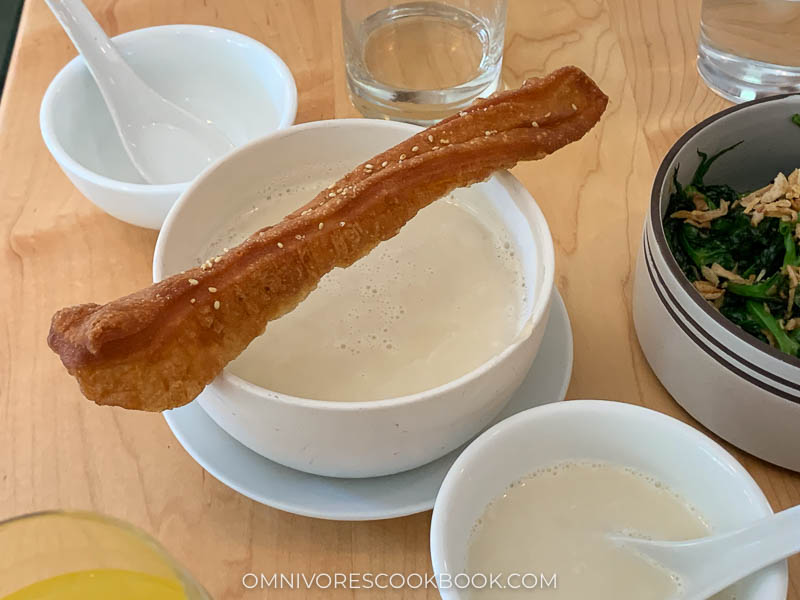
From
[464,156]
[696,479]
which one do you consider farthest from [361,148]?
[696,479]

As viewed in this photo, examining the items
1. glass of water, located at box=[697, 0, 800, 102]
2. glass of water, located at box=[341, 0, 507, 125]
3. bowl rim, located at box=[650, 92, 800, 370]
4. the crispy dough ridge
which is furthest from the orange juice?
glass of water, located at box=[697, 0, 800, 102]

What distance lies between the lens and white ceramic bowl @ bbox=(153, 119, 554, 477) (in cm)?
59

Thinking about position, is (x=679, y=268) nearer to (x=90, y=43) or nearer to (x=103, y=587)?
(x=103, y=587)

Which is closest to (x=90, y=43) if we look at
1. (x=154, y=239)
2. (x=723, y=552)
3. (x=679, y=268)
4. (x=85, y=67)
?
(x=85, y=67)

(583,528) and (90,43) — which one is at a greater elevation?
(90,43)

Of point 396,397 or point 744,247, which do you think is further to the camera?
point 744,247

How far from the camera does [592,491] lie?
0.63 meters

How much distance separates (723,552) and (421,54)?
2.38ft

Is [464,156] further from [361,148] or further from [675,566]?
[675,566]

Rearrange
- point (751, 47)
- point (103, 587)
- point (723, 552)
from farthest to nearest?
point (751, 47) → point (723, 552) → point (103, 587)

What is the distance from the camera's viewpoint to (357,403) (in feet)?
1.91

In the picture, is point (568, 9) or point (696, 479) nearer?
point (696, 479)

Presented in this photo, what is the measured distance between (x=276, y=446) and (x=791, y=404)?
1.30 ft

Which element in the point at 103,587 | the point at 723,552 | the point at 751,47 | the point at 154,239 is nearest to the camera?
the point at 103,587
